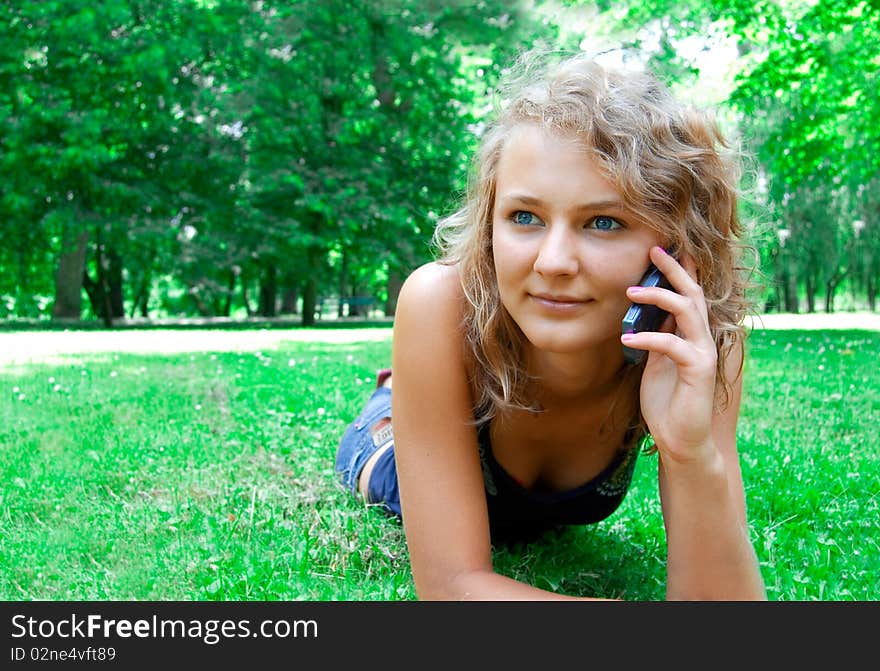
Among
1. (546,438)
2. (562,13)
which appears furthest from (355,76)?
(546,438)

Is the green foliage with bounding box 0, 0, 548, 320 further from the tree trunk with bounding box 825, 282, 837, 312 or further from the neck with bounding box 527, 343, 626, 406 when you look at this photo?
the tree trunk with bounding box 825, 282, 837, 312

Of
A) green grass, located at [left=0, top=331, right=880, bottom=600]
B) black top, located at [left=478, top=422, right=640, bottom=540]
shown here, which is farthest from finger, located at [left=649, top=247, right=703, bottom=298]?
green grass, located at [left=0, top=331, right=880, bottom=600]

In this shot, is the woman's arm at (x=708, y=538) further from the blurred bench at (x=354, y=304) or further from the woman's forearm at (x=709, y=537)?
the blurred bench at (x=354, y=304)

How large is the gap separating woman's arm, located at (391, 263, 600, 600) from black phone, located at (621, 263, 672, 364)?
506mm

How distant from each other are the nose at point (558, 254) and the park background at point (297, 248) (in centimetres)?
67

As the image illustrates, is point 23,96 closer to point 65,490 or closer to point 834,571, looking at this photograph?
point 65,490

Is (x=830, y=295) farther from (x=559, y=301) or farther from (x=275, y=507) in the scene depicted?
(x=559, y=301)

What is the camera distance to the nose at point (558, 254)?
1916mm

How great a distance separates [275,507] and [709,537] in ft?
7.01

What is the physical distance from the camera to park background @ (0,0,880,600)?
308 centimetres

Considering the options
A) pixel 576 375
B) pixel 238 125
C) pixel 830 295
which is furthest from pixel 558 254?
pixel 830 295

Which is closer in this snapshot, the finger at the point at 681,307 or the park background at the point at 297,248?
the finger at the point at 681,307

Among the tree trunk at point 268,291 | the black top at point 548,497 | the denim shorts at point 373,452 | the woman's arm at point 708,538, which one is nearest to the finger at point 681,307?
the woman's arm at point 708,538
